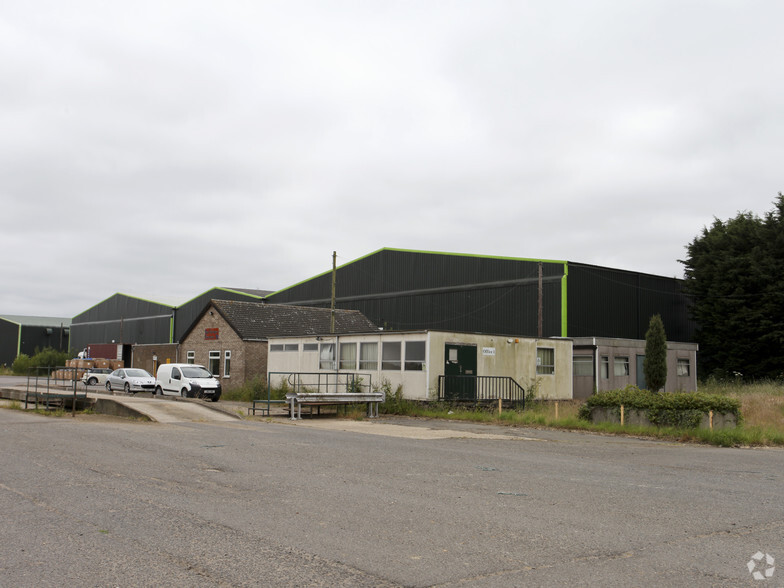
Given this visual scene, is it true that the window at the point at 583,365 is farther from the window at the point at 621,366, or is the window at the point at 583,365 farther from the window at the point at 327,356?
the window at the point at 327,356

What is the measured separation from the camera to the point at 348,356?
96.8 feet

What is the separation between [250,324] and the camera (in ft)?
130

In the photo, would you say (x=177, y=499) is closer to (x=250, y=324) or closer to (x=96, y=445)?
(x=96, y=445)

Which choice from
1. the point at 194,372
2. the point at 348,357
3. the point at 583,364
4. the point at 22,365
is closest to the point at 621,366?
the point at 583,364

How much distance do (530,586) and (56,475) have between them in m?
7.54

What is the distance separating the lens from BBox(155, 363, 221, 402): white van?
3309cm

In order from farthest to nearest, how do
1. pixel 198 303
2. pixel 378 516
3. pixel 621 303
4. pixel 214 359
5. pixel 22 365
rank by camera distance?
1. pixel 22 365
2. pixel 198 303
3. pixel 621 303
4. pixel 214 359
5. pixel 378 516

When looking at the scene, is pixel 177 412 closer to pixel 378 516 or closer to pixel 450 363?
pixel 450 363

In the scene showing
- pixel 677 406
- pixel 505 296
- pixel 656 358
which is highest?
pixel 505 296

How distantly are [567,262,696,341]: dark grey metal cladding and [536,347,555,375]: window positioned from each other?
29.4 ft

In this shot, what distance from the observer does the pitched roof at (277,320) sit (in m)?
39.2

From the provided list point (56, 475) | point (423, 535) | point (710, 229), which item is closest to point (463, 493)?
point (423, 535)

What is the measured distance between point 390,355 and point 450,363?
2.48 meters

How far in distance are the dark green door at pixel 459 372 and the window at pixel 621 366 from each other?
42.1ft
